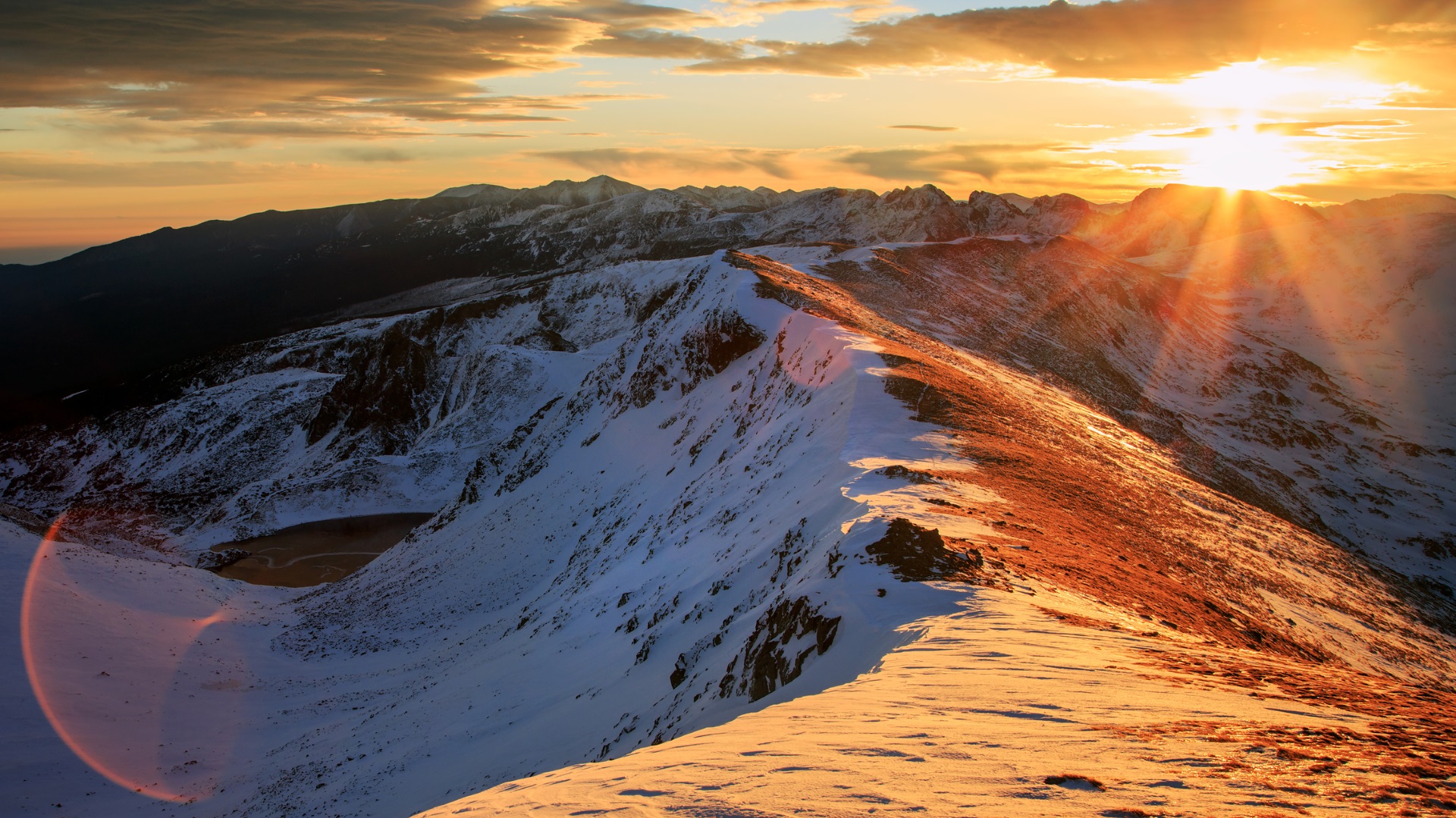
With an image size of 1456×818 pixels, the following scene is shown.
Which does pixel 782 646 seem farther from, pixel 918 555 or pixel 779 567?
pixel 779 567

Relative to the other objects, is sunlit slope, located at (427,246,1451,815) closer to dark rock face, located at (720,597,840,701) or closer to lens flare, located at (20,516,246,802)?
dark rock face, located at (720,597,840,701)

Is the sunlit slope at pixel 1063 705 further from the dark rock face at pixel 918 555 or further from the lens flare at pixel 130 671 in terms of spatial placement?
the lens flare at pixel 130 671

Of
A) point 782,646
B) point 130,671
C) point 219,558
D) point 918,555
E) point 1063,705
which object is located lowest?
point 219,558

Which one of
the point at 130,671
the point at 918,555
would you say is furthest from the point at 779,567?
the point at 130,671

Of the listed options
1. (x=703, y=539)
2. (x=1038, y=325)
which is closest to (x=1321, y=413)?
(x=1038, y=325)

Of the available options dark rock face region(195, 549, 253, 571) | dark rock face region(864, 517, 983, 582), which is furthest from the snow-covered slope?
dark rock face region(195, 549, 253, 571)

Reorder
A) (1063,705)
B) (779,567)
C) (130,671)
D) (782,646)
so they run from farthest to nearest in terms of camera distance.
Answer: (130,671) < (779,567) < (782,646) < (1063,705)

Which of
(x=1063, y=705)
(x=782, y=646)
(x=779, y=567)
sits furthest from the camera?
(x=779, y=567)
